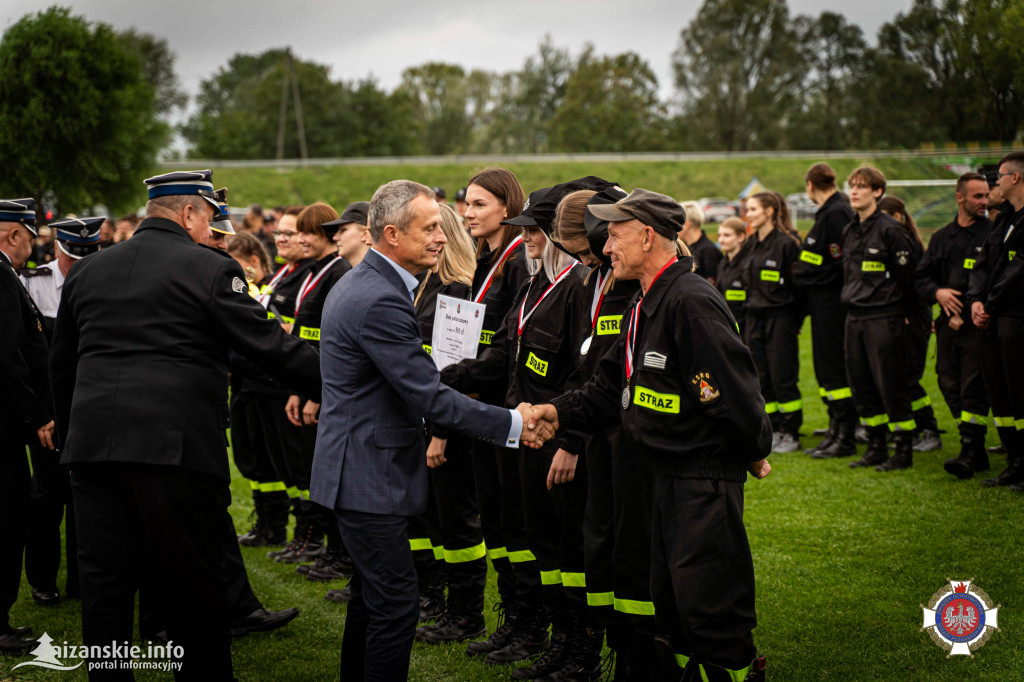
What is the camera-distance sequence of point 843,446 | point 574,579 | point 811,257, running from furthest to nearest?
point 811,257 → point 843,446 → point 574,579

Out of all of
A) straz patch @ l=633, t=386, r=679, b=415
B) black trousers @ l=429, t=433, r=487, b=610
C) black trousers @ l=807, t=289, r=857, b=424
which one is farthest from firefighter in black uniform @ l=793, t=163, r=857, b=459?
straz patch @ l=633, t=386, r=679, b=415

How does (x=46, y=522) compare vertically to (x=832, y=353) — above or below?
below

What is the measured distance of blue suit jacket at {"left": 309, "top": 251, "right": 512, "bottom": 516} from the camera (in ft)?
11.9

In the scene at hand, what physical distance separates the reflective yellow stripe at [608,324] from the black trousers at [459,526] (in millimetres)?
1374

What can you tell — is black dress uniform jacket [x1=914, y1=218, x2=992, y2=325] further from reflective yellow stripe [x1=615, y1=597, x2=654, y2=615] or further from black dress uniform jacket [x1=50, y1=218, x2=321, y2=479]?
black dress uniform jacket [x1=50, y1=218, x2=321, y2=479]

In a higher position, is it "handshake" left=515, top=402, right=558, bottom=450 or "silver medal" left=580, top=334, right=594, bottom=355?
"silver medal" left=580, top=334, right=594, bottom=355

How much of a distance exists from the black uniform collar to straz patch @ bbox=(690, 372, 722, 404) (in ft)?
1.22

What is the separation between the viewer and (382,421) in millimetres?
3695

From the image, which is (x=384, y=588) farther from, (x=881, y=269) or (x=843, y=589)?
(x=881, y=269)

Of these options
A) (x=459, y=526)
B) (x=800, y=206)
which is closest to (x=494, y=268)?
(x=459, y=526)

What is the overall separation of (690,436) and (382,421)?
50.3 inches

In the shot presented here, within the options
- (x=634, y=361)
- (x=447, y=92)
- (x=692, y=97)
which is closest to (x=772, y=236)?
(x=634, y=361)

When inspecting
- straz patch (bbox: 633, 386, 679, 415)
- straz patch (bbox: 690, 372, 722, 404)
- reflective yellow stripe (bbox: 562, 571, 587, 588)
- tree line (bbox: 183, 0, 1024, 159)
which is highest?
tree line (bbox: 183, 0, 1024, 159)

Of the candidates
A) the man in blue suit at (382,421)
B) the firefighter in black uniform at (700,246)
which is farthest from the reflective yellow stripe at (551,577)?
the firefighter in black uniform at (700,246)
